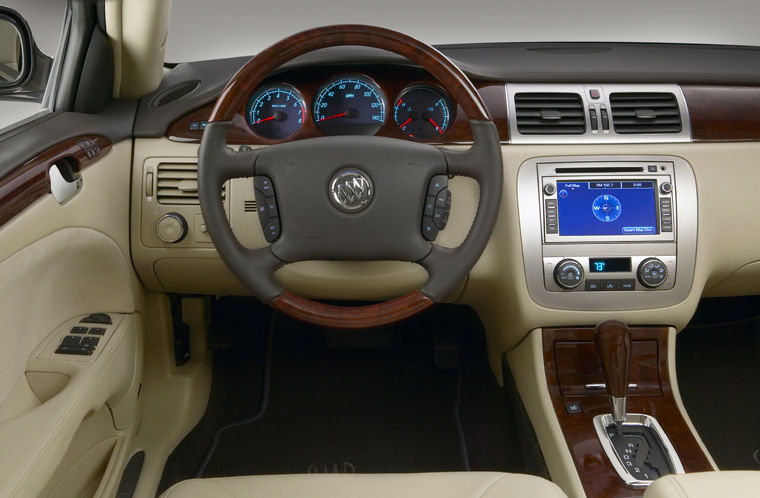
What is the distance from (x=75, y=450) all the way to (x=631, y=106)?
1356 millimetres

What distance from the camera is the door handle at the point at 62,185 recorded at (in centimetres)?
119

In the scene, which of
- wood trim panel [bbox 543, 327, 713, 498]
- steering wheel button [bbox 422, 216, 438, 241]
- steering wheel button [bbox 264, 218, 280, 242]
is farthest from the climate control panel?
steering wheel button [bbox 264, 218, 280, 242]

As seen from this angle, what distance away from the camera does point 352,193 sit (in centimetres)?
123

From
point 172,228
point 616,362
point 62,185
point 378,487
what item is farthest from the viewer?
point 172,228

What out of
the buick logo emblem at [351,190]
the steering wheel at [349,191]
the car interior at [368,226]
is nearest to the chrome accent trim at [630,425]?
the car interior at [368,226]

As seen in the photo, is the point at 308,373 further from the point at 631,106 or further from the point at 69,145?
the point at 631,106

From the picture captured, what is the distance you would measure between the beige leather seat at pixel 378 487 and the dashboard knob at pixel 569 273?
0.53 meters

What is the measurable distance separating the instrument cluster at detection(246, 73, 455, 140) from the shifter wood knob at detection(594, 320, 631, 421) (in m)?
0.56

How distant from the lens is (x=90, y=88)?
1.41 meters

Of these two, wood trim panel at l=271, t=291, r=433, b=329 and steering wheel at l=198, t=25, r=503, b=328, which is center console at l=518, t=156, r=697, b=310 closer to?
steering wheel at l=198, t=25, r=503, b=328

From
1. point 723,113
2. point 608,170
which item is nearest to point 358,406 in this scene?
point 608,170

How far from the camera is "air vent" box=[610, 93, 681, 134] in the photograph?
147cm

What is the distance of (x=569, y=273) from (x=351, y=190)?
54 cm

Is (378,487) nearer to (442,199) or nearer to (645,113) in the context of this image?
(442,199)
